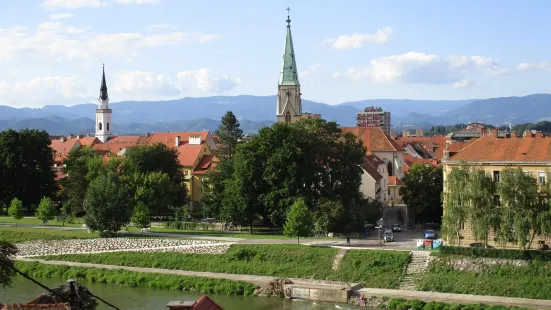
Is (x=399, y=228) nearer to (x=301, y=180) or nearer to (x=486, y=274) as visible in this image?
(x=301, y=180)

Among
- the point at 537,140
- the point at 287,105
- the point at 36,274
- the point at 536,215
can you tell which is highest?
the point at 287,105

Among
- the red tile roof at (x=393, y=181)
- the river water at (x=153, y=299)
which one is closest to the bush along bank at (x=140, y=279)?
the river water at (x=153, y=299)

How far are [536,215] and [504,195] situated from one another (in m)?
1.93

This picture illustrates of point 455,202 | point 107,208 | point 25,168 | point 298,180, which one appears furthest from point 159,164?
point 455,202

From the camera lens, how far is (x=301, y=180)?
57.4 meters

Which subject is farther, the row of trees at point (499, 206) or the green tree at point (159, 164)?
the green tree at point (159, 164)

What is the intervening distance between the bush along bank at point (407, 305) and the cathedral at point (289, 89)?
185 feet

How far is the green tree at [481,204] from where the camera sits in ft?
143

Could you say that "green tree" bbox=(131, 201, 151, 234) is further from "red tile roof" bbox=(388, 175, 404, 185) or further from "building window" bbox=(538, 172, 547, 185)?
"red tile roof" bbox=(388, 175, 404, 185)

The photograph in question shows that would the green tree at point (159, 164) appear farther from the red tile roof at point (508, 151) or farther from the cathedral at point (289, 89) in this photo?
the red tile roof at point (508, 151)

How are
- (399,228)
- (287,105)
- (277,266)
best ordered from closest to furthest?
(277,266) → (399,228) → (287,105)

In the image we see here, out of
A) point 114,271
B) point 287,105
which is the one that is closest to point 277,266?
point 114,271

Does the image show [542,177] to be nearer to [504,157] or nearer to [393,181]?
[504,157]

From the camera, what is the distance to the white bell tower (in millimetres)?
149500
